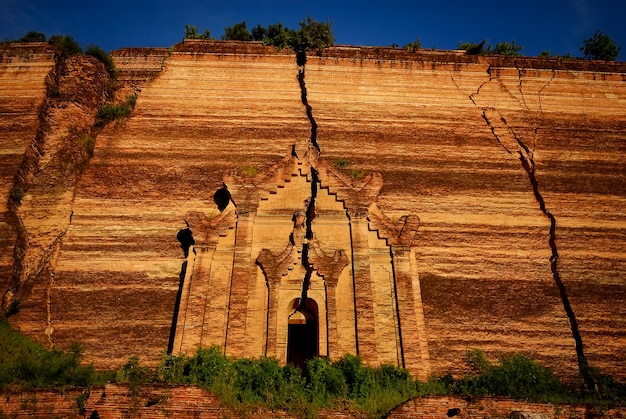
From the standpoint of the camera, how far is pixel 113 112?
16.1m

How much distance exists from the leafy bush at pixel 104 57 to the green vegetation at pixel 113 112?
6.09ft

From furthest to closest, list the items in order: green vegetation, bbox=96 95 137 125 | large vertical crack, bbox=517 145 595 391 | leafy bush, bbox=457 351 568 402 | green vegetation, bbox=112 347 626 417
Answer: green vegetation, bbox=96 95 137 125 < large vertical crack, bbox=517 145 595 391 < leafy bush, bbox=457 351 568 402 < green vegetation, bbox=112 347 626 417

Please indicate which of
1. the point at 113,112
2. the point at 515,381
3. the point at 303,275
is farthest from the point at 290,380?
the point at 113,112

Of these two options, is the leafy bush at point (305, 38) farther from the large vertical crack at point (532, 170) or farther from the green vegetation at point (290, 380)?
the green vegetation at point (290, 380)

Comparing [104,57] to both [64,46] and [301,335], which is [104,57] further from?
[301,335]

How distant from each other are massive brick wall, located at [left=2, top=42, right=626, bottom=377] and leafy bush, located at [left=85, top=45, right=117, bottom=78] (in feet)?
1.36

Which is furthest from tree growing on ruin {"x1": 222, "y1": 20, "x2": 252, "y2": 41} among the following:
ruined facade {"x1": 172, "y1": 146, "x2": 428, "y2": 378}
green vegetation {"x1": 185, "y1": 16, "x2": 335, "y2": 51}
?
ruined facade {"x1": 172, "y1": 146, "x2": 428, "y2": 378}

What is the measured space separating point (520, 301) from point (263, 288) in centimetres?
609

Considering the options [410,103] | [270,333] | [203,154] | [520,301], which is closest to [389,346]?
[270,333]

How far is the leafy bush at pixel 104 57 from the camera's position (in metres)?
17.5

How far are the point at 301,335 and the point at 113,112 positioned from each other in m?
9.23

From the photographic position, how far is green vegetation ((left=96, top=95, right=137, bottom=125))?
16.0 meters

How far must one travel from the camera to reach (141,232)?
42.5ft

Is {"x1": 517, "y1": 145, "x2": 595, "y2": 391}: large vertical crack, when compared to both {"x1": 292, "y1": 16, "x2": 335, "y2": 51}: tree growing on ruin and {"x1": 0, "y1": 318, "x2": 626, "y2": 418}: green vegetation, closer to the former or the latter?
{"x1": 0, "y1": 318, "x2": 626, "y2": 418}: green vegetation
